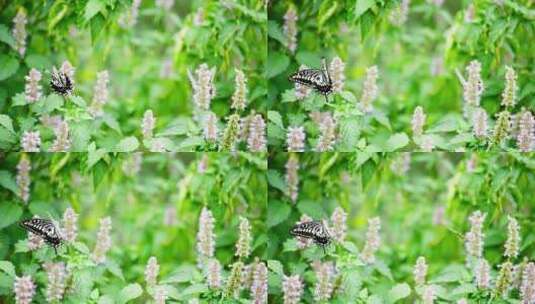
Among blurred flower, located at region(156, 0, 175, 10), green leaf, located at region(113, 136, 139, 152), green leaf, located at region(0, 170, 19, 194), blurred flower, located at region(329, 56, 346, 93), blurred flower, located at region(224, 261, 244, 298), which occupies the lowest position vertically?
blurred flower, located at region(224, 261, 244, 298)

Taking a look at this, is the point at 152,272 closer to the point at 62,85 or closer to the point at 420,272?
the point at 62,85

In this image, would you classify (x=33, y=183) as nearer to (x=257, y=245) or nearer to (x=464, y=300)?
(x=257, y=245)

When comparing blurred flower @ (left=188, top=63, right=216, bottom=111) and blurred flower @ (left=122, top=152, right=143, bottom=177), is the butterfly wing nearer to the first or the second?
blurred flower @ (left=122, top=152, right=143, bottom=177)

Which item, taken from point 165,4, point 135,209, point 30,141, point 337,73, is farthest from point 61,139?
point 337,73

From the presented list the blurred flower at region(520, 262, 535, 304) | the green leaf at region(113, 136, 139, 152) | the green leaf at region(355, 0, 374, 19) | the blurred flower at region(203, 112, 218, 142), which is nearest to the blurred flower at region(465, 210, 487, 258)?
the blurred flower at region(520, 262, 535, 304)

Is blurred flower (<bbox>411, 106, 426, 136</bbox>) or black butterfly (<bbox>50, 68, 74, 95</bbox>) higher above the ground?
black butterfly (<bbox>50, 68, 74, 95</bbox>)
